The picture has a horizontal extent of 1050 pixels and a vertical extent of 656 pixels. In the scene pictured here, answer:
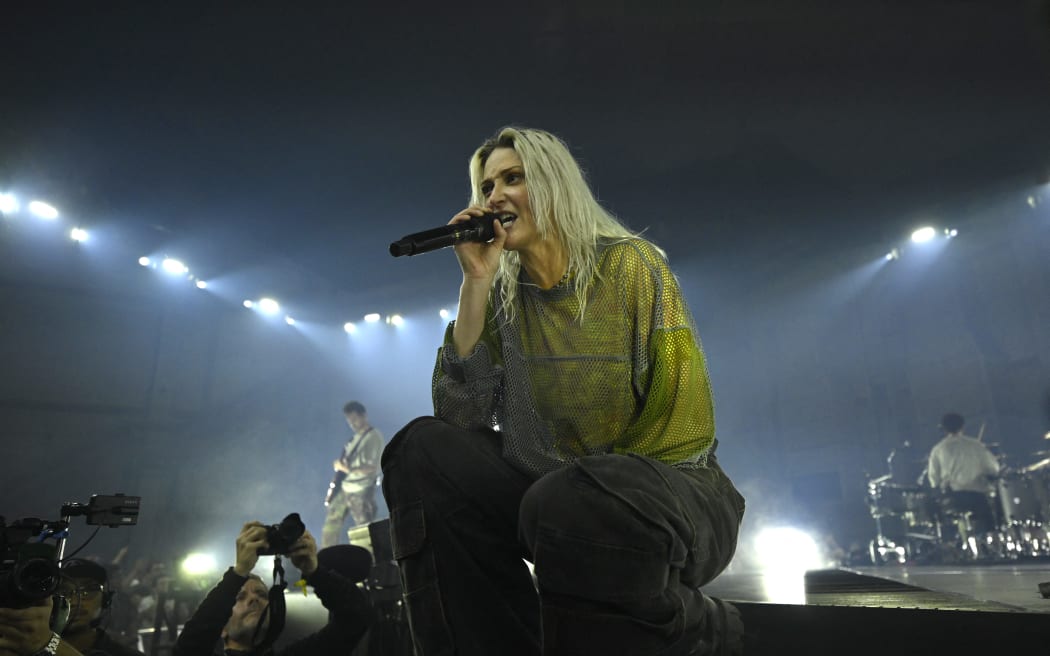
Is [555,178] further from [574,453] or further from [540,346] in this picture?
[574,453]

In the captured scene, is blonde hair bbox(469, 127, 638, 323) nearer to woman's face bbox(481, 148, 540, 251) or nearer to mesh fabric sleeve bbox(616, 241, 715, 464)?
woman's face bbox(481, 148, 540, 251)

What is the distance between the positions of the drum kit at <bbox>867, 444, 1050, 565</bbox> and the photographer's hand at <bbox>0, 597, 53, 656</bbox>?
28.8 feet

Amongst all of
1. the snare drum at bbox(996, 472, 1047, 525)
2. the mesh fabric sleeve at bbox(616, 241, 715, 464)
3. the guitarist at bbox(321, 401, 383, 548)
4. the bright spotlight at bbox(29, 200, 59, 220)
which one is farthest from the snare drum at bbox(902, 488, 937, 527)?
the bright spotlight at bbox(29, 200, 59, 220)

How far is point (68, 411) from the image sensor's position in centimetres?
1023

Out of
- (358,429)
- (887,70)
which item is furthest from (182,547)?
(887,70)

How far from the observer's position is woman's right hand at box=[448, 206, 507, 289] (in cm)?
152

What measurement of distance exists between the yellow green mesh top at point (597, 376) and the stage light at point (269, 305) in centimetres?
1336

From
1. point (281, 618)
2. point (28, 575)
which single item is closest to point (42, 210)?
point (281, 618)

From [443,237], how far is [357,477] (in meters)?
7.50

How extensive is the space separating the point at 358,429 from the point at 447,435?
7751mm

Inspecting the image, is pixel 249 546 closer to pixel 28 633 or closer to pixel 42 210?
pixel 28 633

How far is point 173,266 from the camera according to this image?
11711 mm

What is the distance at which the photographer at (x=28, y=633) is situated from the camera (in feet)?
5.14

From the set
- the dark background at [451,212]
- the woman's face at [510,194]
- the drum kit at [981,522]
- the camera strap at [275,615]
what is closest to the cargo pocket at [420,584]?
the woman's face at [510,194]
